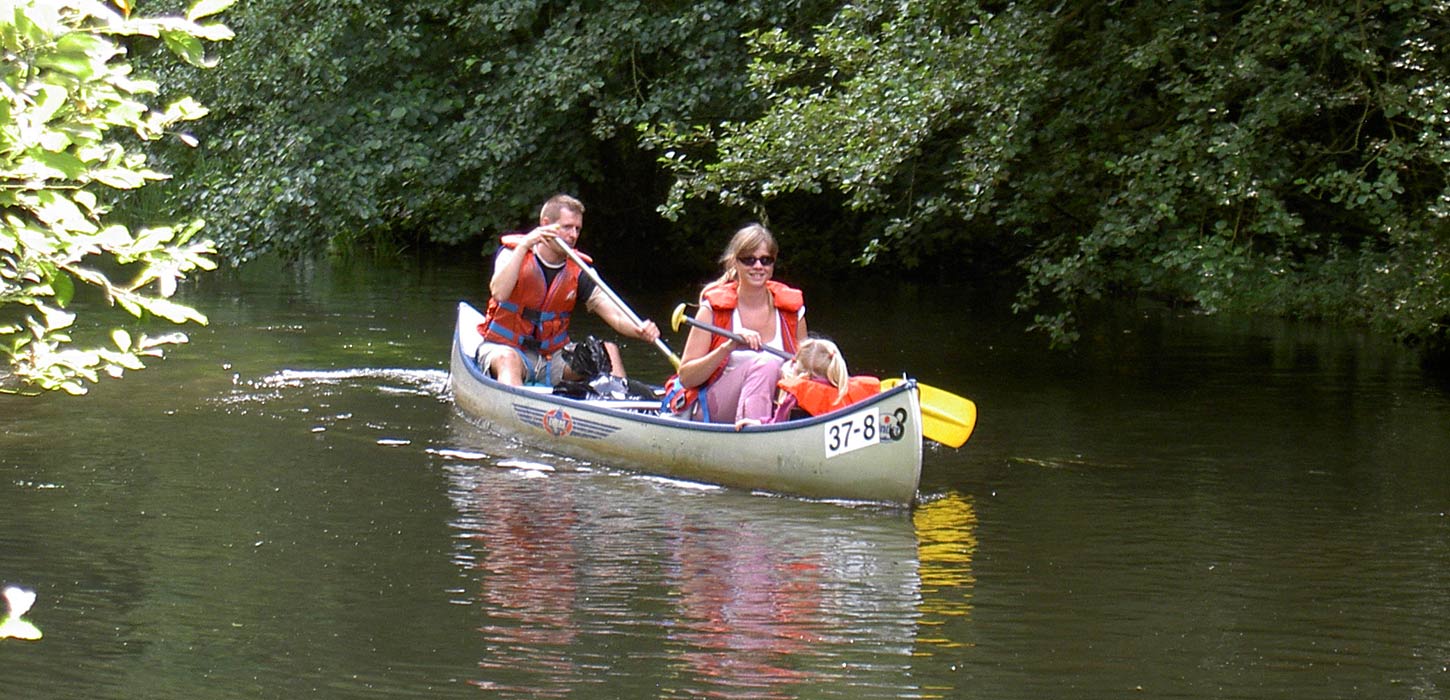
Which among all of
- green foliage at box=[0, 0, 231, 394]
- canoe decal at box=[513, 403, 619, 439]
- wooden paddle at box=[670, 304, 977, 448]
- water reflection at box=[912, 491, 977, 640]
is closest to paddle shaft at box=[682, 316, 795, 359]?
wooden paddle at box=[670, 304, 977, 448]

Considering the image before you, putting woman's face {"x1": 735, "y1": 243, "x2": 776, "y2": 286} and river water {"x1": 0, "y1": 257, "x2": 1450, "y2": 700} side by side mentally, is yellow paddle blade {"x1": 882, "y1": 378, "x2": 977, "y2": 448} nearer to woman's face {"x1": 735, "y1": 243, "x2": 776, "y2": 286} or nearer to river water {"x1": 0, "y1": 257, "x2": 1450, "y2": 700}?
river water {"x1": 0, "y1": 257, "x2": 1450, "y2": 700}

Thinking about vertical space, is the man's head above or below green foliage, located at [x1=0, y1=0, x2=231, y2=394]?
above

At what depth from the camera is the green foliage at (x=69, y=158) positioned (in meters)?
2.36

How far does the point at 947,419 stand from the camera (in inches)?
291

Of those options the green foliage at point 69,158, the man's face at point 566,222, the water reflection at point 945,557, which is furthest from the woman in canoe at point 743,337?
the green foliage at point 69,158

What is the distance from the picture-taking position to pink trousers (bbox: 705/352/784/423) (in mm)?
7586

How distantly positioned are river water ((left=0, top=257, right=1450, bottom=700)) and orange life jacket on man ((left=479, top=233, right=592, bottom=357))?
0.57m

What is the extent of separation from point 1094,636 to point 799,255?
15.9m

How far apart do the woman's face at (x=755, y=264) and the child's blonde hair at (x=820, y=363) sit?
1.16 ft

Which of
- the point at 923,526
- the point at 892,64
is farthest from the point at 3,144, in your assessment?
the point at 892,64

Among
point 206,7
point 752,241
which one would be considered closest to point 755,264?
point 752,241

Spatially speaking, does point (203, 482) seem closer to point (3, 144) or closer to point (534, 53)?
point (3, 144)

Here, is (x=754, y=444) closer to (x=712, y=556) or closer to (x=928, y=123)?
(x=712, y=556)

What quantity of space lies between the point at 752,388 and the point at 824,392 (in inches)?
16.5
